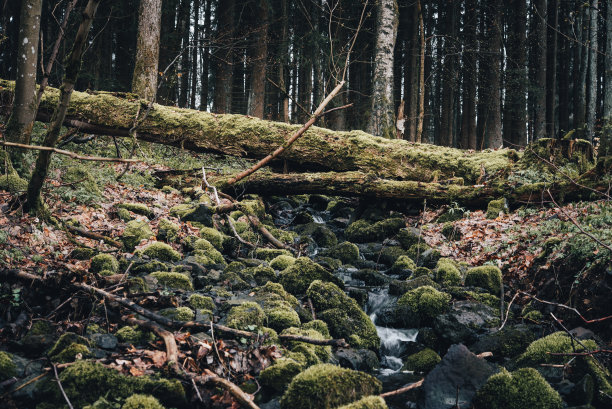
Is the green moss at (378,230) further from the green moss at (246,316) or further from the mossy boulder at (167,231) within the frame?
the green moss at (246,316)

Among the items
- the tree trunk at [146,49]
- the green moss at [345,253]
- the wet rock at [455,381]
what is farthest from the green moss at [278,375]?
the tree trunk at [146,49]

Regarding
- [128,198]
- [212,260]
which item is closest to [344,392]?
[212,260]

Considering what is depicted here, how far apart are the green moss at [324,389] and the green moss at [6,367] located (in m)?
1.92

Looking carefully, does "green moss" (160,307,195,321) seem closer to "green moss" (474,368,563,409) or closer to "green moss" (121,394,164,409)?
"green moss" (121,394,164,409)

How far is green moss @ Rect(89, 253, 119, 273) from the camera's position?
173 inches

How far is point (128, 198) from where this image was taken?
762 centimetres

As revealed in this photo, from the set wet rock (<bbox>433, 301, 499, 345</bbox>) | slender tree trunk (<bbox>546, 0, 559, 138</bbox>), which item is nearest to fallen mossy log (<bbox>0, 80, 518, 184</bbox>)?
wet rock (<bbox>433, 301, 499, 345</bbox>)

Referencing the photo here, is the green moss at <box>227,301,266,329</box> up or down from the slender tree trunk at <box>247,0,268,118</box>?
down

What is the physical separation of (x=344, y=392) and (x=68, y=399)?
1.91 m

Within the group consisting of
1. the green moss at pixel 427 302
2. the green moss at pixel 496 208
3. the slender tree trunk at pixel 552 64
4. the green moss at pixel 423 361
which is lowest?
the green moss at pixel 423 361

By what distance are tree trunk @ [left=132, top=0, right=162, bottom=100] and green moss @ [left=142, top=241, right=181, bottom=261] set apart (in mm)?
7044

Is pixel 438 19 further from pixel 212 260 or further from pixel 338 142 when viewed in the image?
pixel 212 260

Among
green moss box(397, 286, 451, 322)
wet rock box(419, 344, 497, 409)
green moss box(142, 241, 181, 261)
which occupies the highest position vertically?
green moss box(142, 241, 181, 261)

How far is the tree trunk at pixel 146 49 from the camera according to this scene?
36.7ft
